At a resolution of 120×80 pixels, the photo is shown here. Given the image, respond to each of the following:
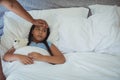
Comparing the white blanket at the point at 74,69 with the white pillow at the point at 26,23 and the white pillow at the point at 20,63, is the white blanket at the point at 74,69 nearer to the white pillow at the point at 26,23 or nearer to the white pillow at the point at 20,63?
the white pillow at the point at 20,63

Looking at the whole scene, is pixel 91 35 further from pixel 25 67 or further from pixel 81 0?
pixel 25 67

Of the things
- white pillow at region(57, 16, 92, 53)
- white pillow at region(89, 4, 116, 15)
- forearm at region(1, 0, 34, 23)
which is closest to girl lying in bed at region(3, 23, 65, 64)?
white pillow at region(57, 16, 92, 53)

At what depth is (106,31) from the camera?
192 cm

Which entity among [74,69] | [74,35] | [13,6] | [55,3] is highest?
[13,6]

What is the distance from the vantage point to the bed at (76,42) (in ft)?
5.20

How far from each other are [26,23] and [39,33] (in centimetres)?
23

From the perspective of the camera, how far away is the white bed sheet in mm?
1532

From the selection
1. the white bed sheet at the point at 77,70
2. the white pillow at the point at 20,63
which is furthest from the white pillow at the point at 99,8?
the white pillow at the point at 20,63

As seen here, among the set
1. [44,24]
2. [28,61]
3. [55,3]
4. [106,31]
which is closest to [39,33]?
[44,24]

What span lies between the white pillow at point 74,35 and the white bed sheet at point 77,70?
6.4 inches

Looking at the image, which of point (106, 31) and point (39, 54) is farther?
point (106, 31)

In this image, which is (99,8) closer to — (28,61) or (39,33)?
(39,33)

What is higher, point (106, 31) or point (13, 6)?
point (13, 6)

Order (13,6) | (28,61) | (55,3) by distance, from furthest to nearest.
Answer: (55,3) < (28,61) < (13,6)
